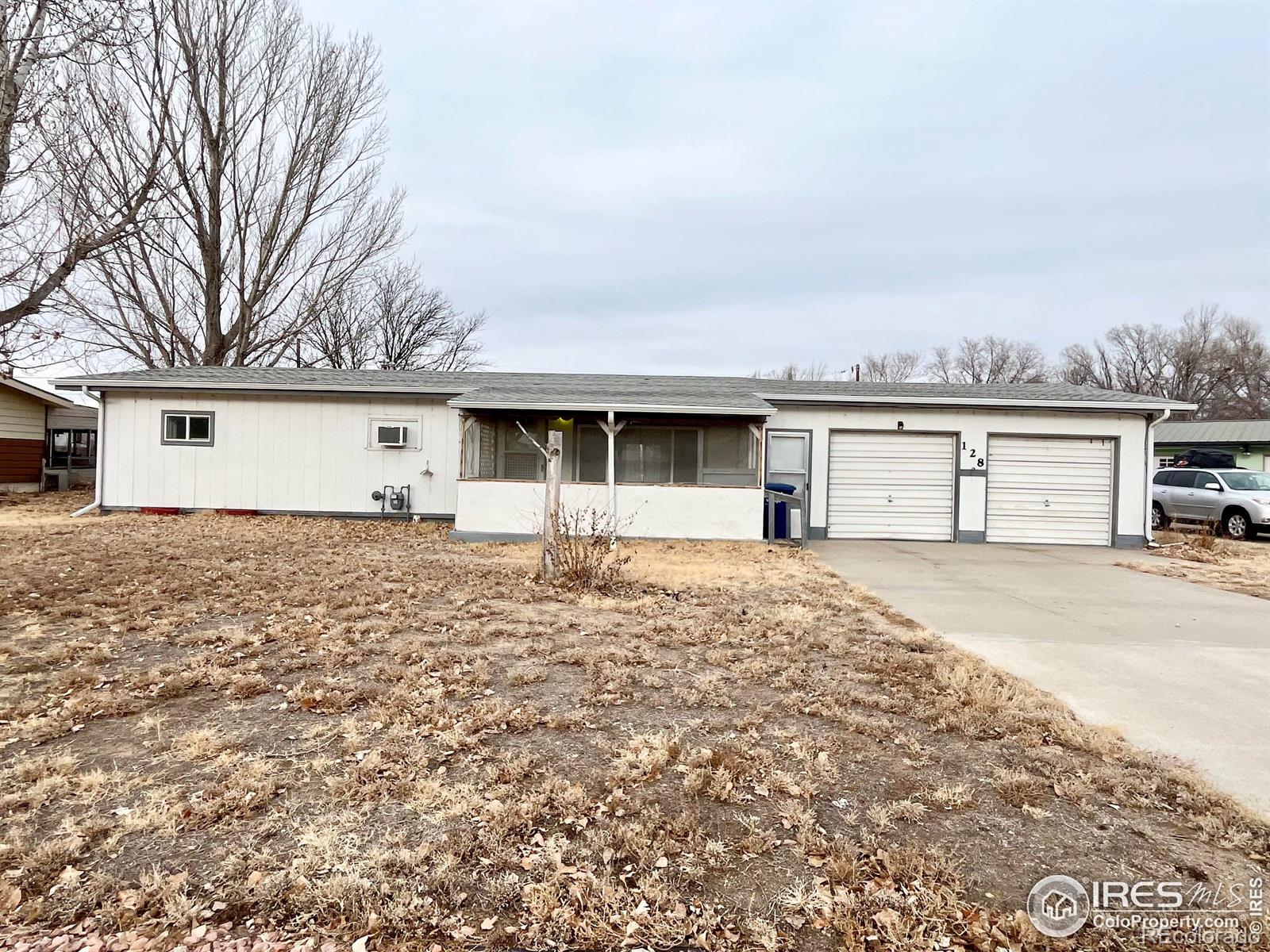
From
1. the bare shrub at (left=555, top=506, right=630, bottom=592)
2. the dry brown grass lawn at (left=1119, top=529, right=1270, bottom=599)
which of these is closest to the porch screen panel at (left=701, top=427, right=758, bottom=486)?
the bare shrub at (left=555, top=506, right=630, bottom=592)

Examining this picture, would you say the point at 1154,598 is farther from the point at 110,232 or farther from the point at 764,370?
the point at 764,370

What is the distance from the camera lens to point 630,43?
12039mm

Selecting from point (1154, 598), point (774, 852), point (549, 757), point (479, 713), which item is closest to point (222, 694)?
point (479, 713)

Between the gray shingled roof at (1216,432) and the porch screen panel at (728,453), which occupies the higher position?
the gray shingled roof at (1216,432)

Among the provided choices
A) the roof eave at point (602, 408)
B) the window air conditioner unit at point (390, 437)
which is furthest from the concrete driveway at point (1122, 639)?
the window air conditioner unit at point (390, 437)

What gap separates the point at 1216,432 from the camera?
25.3 metres

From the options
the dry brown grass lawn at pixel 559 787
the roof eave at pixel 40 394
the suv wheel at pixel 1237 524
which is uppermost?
the roof eave at pixel 40 394

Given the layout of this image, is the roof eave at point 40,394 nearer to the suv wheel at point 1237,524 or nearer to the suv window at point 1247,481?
the suv wheel at point 1237,524

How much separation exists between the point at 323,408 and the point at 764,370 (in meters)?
33.4

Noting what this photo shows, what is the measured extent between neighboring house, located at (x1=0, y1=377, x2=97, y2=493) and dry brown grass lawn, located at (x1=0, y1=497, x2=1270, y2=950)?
15.8 m

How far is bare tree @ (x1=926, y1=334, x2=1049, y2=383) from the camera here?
1871 inches

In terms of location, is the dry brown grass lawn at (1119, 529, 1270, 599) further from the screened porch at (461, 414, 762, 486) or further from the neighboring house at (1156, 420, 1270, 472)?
the neighboring house at (1156, 420, 1270, 472)

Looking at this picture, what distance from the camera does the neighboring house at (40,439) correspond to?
53.0ft

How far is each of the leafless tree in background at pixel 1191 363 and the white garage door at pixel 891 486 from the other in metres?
35.2
